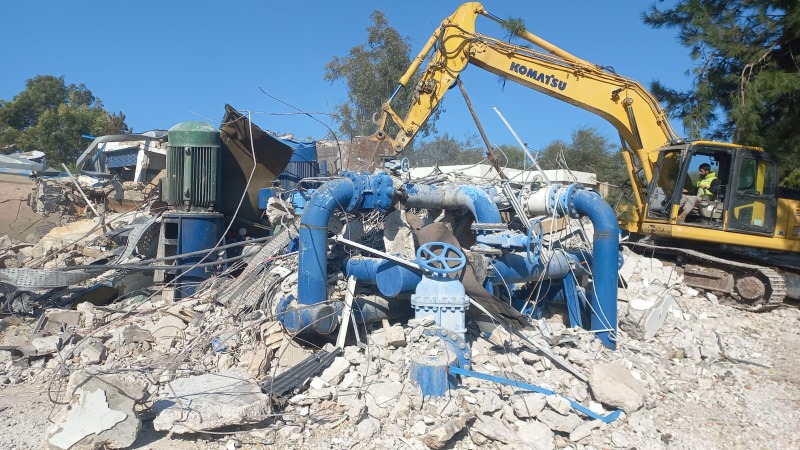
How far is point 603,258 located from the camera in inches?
240

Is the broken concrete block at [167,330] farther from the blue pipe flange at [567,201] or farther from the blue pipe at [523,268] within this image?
the blue pipe flange at [567,201]

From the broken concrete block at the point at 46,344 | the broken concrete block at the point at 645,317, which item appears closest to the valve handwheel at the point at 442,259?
the broken concrete block at the point at 645,317

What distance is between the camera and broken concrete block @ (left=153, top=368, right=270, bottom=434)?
3885mm

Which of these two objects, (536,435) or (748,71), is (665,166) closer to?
(748,71)

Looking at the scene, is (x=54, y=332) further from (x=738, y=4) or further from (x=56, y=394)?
(x=738, y=4)

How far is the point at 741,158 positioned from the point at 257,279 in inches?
282

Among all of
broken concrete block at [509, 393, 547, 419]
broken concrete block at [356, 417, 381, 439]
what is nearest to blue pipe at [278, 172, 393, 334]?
broken concrete block at [356, 417, 381, 439]

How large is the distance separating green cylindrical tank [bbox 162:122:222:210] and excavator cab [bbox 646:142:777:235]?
6807 millimetres

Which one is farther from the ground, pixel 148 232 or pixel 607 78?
pixel 607 78

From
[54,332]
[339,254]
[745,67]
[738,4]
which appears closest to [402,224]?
[339,254]

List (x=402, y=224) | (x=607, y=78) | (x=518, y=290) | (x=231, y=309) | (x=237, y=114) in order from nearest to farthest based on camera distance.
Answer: (x=402, y=224)
(x=231, y=309)
(x=518, y=290)
(x=237, y=114)
(x=607, y=78)

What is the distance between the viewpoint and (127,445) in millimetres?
3779

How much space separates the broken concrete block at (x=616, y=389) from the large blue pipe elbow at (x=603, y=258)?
1.17m

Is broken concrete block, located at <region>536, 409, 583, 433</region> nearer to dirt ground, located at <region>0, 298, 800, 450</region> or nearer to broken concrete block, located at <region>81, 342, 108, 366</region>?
dirt ground, located at <region>0, 298, 800, 450</region>
